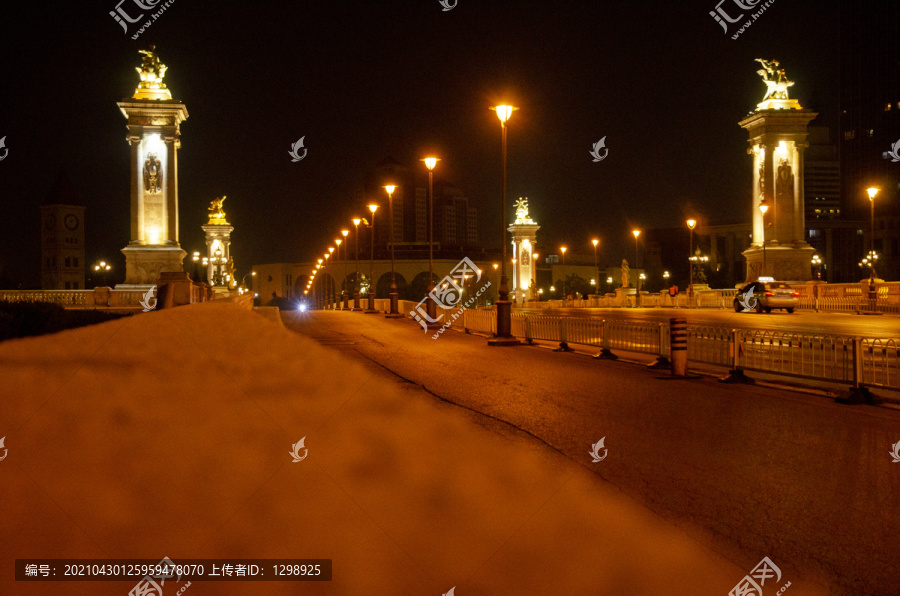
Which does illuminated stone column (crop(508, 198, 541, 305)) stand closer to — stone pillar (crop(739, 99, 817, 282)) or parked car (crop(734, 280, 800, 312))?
stone pillar (crop(739, 99, 817, 282))

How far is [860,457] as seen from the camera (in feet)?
27.9

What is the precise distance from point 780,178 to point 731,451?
5183cm

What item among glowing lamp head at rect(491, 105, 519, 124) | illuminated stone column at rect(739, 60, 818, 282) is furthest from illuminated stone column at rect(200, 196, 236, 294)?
glowing lamp head at rect(491, 105, 519, 124)

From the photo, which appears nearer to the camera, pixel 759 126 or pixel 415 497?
pixel 415 497

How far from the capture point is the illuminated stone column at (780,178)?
178 ft

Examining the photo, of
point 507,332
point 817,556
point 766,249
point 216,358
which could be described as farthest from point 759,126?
point 817,556

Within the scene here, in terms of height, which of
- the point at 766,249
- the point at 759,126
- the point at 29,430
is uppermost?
the point at 759,126

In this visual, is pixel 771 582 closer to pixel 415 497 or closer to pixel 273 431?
pixel 415 497

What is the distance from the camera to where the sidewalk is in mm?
5262

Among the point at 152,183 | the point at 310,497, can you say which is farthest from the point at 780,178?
the point at 310,497

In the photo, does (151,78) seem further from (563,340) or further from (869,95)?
(869,95)

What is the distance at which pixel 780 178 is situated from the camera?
55375mm

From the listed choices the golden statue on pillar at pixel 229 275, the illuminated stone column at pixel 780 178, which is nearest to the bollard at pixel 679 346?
the illuminated stone column at pixel 780 178

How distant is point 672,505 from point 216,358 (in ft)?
26.9
